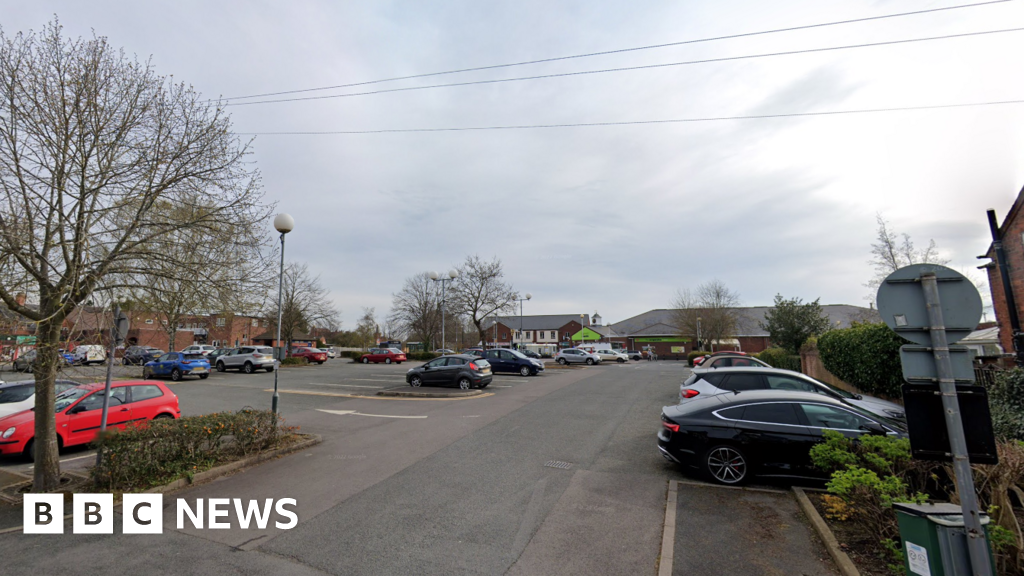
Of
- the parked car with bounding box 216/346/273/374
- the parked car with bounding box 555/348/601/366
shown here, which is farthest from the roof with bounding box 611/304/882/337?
the parked car with bounding box 216/346/273/374

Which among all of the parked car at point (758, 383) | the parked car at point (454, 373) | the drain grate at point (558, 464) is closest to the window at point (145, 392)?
the parked car at point (454, 373)

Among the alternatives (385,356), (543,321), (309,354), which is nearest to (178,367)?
(309,354)

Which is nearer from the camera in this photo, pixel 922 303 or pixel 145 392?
pixel 922 303

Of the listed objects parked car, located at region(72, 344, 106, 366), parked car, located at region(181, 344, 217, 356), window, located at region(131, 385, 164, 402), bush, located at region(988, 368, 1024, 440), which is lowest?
bush, located at region(988, 368, 1024, 440)

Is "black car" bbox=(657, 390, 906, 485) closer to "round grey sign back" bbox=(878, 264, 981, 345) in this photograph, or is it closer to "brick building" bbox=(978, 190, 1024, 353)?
"round grey sign back" bbox=(878, 264, 981, 345)

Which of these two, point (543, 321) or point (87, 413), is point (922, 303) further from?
point (543, 321)

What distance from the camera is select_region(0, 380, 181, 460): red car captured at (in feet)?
30.6

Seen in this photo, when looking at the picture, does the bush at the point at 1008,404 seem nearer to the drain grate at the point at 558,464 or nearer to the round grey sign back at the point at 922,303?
the round grey sign back at the point at 922,303

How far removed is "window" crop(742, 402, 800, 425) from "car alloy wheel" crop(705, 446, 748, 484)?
0.56m

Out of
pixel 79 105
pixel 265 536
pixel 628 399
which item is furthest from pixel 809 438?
pixel 79 105

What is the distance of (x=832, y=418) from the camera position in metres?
6.58

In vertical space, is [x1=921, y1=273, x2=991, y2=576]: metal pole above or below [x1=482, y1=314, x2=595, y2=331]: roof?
below

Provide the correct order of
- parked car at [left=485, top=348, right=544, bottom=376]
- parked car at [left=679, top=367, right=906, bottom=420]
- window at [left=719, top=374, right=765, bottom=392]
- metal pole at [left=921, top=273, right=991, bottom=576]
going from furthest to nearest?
parked car at [left=485, top=348, right=544, bottom=376], window at [left=719, top=374, right=765, bottom=392], parked car at [left=679, top=367, right=906, bottom=420], metal pole at [left=921, top=273, right=991, bottom=576]

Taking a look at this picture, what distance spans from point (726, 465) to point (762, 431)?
729 millimetres
